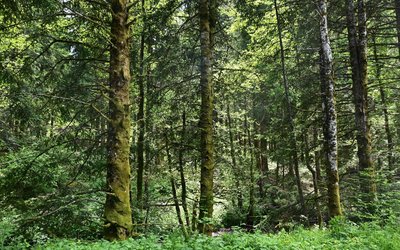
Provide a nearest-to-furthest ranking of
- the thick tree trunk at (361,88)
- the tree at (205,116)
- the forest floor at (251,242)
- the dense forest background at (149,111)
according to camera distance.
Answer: the forest floor at (251,242)
the dense forest background at (149,111)
the tree at (205,116)
the thick tree trunk at (361,88)

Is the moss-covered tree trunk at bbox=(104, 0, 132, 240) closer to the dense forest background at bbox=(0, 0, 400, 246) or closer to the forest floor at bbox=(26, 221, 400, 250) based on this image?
the dense forest background at bbox=(0, 0, 400, 246)

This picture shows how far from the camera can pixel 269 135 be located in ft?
40.1

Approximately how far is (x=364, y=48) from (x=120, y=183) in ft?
26.5

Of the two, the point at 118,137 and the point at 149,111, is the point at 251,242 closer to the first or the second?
the point at 118,137

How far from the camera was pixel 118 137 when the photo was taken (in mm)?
4672

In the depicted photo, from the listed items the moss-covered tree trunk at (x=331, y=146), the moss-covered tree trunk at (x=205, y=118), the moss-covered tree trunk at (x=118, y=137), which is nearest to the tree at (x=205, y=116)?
the moss-covered tree trunk at (x=205, y=118)

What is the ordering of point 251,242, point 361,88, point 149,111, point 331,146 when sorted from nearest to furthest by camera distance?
point 251,242
point 331,146
point 149,111
point 361,88

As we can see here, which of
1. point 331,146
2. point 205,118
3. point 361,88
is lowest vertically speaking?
point 331,146

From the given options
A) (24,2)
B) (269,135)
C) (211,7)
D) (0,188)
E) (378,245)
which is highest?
(211,7)

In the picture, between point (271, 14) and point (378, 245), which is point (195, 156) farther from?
point (271, 14)

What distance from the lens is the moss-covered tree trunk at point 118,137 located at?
15.0ft

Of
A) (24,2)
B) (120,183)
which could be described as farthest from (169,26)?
(120,183)

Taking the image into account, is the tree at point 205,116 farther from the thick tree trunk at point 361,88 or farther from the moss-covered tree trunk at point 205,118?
the thick tree trunk at point 361,88

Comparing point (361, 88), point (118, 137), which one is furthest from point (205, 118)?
point (361, 88)
